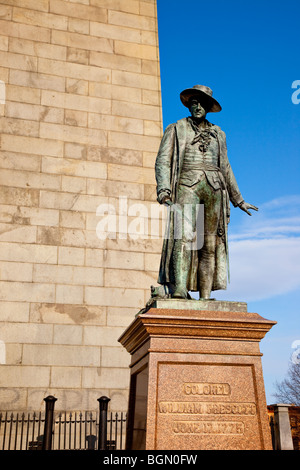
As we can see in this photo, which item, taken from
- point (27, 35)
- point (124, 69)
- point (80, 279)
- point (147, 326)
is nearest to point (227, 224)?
point (147, 326)

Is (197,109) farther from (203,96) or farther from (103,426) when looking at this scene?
(103,426)

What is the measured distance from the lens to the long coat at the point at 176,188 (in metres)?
7.69

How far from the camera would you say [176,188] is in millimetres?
7879

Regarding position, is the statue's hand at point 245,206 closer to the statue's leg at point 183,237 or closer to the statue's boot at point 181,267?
the statue's leg at point 183,237

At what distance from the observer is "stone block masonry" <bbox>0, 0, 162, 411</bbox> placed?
12.1 meters

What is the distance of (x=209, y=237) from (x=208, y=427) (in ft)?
8.97

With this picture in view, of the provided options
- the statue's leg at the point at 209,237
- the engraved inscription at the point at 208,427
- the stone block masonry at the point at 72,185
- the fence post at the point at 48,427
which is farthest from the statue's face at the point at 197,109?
the fence post at the point at 48,427

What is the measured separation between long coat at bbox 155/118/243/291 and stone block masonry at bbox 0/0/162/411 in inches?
206

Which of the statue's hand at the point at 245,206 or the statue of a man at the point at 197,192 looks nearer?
the statue of a man at the point at 197,192

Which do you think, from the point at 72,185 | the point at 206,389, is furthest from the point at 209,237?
the point at 72,185

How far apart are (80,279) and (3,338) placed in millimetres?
2215

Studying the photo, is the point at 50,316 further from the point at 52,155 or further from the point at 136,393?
the point at 136,393

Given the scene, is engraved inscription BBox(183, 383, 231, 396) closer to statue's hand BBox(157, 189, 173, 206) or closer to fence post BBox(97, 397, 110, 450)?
statue's hand BBox(157, 189, 173, 206)

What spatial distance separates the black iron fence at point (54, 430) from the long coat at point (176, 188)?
3.99 meters
